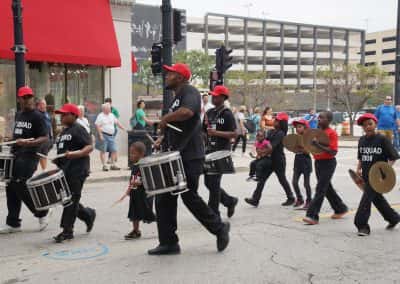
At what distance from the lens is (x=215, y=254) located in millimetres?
5852

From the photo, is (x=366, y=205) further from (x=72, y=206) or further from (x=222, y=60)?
(x=222, y=60)

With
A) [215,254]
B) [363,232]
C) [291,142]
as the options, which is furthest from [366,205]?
[291,142]

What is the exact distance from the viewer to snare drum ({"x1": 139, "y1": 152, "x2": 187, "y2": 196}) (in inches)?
209

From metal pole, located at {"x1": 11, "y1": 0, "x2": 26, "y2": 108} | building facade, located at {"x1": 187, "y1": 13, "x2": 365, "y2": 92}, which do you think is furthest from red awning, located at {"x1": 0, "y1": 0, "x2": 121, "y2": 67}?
building facade, located at {"x1": 187, "y1": 13, "x2": 365, "y2": 92}

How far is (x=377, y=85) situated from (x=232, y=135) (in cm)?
3929

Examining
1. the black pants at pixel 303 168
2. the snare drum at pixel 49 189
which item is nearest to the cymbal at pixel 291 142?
the black pants at pixel 303 168

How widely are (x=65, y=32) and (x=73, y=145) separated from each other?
9.04 m

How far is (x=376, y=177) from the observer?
665 cm

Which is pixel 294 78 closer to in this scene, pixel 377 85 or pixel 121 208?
→ pixel 377 85

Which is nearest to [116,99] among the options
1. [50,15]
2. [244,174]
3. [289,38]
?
[50,15]

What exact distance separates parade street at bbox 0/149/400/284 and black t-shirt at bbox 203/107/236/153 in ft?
3.53

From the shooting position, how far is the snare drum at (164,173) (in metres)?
5.30

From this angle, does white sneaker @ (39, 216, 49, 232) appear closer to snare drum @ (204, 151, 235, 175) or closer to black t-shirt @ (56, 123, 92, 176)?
black t-shirt @ (56, 123, 92, 176)

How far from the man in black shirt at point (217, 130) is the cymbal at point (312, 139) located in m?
1.04
